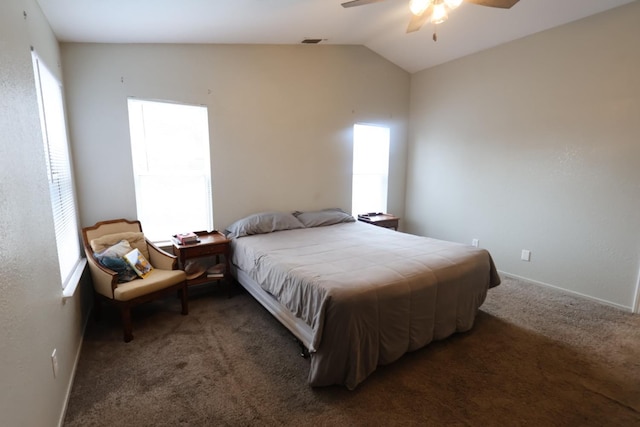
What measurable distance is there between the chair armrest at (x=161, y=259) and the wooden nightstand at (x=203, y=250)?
0.32ft

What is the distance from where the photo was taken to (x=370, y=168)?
16.1 ft

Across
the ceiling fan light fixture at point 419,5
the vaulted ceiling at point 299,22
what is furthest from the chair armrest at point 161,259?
the ceiling fan light fixture at point 419,5

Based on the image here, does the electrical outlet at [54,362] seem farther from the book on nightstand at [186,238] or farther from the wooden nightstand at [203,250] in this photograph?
the book on nightstand at [186,238]

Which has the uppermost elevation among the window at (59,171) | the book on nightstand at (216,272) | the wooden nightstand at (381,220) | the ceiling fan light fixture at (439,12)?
the ceiling fan light fixture at (439,12)

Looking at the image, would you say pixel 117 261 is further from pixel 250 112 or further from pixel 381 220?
pixel 381 220

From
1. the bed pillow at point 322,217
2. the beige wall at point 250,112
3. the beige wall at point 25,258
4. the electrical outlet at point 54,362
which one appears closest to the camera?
the beige wall at point 25,258

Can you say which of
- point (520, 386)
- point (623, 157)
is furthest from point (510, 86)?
point (520, 386)

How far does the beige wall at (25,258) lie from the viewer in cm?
119

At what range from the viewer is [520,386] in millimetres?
1994

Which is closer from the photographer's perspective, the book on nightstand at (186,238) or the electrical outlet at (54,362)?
the electrical outlet at (54,362)

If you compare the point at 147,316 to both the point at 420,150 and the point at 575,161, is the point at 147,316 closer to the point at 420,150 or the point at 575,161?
the point at 420,150

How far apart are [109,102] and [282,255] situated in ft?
7.40

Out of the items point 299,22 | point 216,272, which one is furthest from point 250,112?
point 216,272

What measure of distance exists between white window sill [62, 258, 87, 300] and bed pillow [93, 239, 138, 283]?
0.15m
